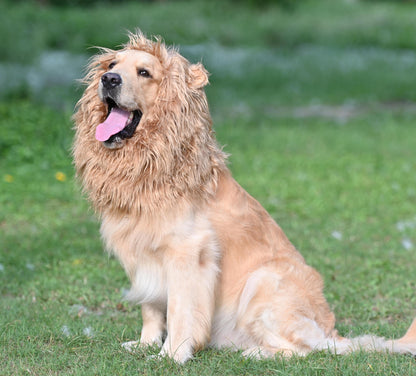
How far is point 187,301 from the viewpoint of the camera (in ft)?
13.5

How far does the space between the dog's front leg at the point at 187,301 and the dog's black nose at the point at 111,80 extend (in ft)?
3.58

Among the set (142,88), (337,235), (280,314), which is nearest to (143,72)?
(142,88)

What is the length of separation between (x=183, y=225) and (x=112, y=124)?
2.59ft

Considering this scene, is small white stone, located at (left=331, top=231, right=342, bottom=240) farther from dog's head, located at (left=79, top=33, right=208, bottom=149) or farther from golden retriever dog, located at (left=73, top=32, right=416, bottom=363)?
dog's head, located at (left=79, top=33, right=208, bottom=149)

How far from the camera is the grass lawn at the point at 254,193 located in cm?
434

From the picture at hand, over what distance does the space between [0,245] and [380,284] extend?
3.71 meters

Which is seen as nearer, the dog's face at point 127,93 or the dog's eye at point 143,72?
the dog's face at point 127,93

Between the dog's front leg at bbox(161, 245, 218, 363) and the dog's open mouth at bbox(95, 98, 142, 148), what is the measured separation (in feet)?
2.67

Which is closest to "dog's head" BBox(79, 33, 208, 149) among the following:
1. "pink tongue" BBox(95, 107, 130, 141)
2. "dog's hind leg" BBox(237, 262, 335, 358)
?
"pink tongue" BBox(95, 107, 130, 141)

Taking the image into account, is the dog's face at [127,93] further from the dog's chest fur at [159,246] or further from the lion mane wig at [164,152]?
the dog's chest fur at [159,246]

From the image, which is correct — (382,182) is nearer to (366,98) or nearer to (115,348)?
(115,348)

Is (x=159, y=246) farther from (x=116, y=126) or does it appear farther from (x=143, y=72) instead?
(x=143, y=72)

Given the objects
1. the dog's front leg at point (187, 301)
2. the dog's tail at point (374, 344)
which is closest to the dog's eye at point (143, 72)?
the dog's front leg at point (187, 301)

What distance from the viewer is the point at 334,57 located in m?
21.5
